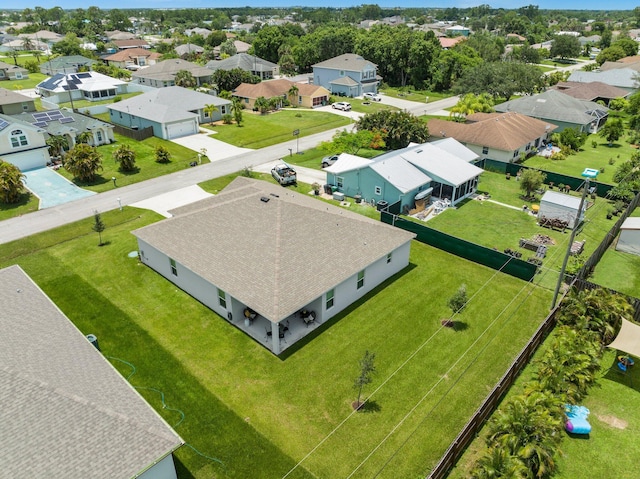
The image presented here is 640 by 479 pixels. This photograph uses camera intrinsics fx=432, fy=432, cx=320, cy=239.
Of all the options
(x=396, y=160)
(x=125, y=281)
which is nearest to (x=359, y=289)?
(x=125, y=281)

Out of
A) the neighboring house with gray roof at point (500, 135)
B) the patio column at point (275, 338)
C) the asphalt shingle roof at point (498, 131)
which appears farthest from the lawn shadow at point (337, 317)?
the asphalt shingle roof at point (498, 131)

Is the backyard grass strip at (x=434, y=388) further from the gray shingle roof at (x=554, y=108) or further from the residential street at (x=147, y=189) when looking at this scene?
the gray shingle roof at (x=554, y=108)

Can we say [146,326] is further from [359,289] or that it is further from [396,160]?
[396,160]

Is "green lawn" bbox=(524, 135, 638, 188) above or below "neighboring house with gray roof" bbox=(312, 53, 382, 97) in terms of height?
below

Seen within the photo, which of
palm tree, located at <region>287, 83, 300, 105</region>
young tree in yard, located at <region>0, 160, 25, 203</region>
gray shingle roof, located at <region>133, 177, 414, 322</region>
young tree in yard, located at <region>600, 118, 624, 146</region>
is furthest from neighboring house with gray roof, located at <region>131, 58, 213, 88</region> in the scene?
young tree in yard, located at <region>600, 118, 624, 146</region>

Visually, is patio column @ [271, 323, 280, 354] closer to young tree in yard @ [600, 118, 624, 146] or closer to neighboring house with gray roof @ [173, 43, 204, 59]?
young tree in yard @ [600, 118, 624, 146]

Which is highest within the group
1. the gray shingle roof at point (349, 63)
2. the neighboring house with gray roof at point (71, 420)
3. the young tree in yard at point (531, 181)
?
the gray shingle roof at point (349, 63)
